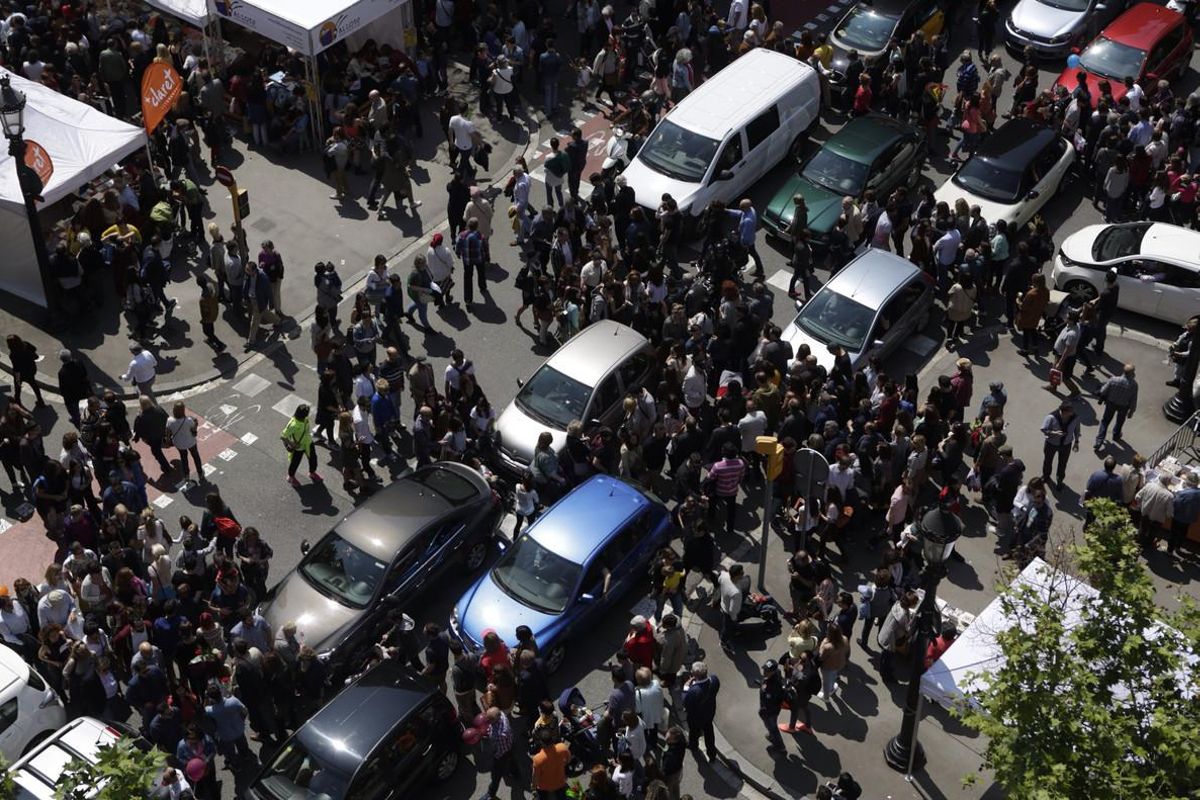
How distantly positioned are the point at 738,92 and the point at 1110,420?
368 inches

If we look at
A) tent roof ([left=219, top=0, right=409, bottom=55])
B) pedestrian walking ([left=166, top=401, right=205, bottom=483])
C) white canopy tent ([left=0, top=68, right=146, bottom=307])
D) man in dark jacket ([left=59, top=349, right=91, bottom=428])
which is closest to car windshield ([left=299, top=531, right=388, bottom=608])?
pedestrian walking ([left=166, top=401, right=205, bottom=483])

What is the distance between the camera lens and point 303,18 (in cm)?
2642

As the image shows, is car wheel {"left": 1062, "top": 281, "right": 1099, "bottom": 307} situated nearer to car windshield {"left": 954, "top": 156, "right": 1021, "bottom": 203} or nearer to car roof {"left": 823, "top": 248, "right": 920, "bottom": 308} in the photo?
car windshield {"left": 954, "top": 156, "right": 1021, "bottom": 203}

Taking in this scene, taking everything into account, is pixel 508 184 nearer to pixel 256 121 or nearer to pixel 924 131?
pixel 256 121

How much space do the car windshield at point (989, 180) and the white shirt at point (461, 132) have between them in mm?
8682

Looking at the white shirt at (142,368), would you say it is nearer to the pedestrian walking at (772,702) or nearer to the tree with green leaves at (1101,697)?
the pedestrian walking at (772,702)

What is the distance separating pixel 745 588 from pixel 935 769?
308 centimetres

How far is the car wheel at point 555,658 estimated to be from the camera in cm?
1786

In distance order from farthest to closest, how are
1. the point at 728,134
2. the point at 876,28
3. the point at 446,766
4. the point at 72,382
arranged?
1. the point at 876,28
2. the point at 728,134
3. the point at 72,382
4. the point at 446,766

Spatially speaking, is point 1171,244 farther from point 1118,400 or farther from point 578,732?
point 578,732

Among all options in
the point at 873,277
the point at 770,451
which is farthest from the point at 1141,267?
the point at 770,451

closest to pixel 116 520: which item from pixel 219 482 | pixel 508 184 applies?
pixel 219 482

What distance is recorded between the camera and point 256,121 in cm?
2769

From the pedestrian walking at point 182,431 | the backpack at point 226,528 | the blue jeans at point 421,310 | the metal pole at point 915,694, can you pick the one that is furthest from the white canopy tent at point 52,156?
the metal pole at point 915,694
